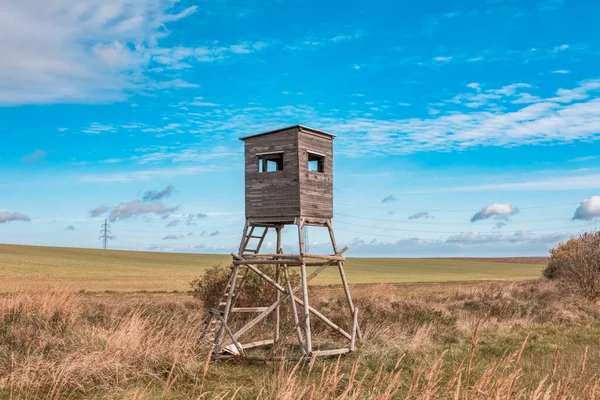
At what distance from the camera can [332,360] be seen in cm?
1573

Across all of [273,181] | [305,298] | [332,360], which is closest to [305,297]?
[305,298]

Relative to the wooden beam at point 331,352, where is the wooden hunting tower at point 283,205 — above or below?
above

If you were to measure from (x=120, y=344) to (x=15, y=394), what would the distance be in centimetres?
223

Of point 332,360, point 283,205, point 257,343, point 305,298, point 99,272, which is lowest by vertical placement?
point 332,360

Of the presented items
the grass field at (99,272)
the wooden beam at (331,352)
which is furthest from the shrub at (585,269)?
the grass field at (99,272)

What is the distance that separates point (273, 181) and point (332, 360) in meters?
5.44

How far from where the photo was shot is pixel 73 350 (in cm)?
1155

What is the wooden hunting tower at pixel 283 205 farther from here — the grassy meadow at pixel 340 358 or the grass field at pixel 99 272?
the grass field at pixel 99 272

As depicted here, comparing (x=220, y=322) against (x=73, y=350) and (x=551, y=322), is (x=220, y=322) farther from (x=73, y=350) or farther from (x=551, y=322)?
(x=551, y=322)

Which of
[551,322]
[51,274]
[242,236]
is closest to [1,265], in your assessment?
[51,274]

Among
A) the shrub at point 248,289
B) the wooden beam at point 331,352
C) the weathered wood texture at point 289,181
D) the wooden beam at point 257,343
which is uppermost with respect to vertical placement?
the weathered wood texture at point 289,181

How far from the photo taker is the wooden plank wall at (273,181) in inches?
655

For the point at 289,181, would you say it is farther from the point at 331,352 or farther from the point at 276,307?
the point at 331,352

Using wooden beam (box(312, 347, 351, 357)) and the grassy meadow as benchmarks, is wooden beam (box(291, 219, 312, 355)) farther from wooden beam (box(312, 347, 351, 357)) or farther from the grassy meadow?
the grassy meadow
